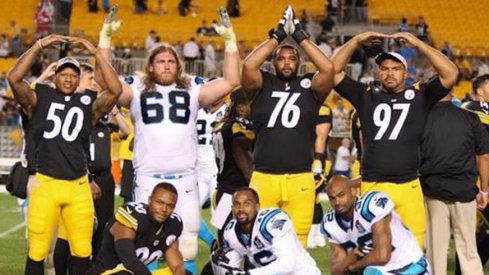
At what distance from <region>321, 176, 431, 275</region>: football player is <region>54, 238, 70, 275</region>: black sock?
6.50 ft

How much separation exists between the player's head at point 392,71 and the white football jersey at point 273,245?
122 cm

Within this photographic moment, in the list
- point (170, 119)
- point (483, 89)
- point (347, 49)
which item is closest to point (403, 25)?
point (483, 89)

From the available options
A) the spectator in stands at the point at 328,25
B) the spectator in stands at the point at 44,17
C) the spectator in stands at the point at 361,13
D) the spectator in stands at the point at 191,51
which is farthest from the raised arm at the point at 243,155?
the spectator in stands at the point at 361,13

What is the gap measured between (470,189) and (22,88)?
3.28m

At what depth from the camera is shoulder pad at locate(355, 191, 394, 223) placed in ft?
23.1

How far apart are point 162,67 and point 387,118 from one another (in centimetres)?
153

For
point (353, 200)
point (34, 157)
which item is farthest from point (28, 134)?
point (353, 200)

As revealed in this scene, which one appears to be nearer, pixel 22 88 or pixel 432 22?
pixel 22 88

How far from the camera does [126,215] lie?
23.7 feet

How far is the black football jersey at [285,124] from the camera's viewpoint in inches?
311

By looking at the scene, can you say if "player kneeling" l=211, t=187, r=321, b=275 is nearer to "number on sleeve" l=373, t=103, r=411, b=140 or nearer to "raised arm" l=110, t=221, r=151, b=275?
"raised arm" l=110, t=221, r=151, b=275

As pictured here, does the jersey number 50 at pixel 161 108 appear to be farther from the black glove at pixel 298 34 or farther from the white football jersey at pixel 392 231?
the white football jersey at pixel 392 231

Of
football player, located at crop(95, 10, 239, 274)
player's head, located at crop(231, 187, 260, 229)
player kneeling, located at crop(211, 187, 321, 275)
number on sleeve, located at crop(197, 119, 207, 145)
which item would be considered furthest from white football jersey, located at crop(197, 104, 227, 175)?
player's head, located at crop(231, 187, 260, 229)

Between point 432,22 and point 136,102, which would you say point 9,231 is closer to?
point 136,102
